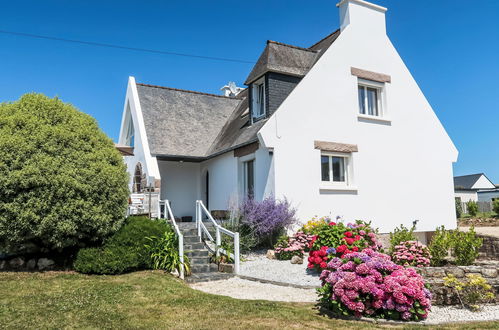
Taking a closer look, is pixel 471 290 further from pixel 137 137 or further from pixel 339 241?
pixel 137 137

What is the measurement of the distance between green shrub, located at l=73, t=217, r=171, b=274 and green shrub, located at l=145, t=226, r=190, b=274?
10cm

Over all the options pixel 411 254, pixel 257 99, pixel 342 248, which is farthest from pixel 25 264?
pixel 257 99

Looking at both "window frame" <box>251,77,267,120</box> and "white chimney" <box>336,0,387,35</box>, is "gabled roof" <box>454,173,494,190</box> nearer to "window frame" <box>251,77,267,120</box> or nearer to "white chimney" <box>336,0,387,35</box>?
"white chimney" <box>336,0,387,35</box>

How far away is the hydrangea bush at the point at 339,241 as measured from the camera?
30.5 feet

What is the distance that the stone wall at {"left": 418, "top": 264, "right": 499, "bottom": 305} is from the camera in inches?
257

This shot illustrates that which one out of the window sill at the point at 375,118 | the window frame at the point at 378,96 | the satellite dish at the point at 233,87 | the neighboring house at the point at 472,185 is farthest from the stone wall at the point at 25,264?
the neighboring house at the point at 472,185

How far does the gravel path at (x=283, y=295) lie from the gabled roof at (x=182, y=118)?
8052 mm

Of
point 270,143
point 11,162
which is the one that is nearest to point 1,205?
point 11,162

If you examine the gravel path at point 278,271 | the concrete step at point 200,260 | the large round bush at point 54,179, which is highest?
the large round bush at point 54,179

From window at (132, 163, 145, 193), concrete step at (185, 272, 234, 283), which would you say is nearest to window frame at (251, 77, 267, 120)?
window at (132, 163, 145, 193)

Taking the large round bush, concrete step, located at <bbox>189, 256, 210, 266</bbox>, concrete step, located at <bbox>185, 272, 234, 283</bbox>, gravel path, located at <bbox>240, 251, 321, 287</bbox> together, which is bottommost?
concrete step, located at <bbox>185, 272, 234, 283</bbox>

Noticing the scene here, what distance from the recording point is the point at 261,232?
12078 millimetres

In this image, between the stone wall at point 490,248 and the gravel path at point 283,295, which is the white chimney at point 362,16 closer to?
the stone wall at point 490,248

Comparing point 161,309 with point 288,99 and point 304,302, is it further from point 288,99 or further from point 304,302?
point 288,99
